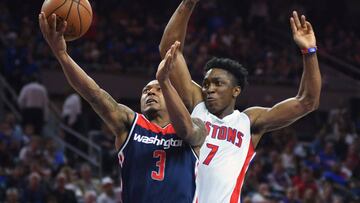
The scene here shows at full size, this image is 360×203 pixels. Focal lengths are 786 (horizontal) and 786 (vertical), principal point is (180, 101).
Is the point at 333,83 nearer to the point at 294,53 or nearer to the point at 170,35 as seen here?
the point at 294,53

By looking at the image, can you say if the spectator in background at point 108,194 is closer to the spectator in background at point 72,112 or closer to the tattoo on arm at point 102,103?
the spectator in background at point 72,112

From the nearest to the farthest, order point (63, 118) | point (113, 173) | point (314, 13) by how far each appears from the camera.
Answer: point (113, 173)
point (63, 118)
point (314, 13)

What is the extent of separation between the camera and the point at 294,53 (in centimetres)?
2072

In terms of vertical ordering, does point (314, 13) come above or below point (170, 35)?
below

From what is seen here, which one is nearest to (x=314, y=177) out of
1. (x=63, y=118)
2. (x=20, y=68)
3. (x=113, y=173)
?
(x=113, y=173)

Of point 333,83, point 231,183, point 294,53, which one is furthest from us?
point 294,53

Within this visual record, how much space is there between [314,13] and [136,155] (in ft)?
59.8

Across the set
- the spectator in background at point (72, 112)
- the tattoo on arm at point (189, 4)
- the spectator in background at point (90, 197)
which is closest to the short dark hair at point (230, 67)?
the tattoo on arm at point (189, 4)

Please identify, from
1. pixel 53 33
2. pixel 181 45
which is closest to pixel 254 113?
pixel 181 45

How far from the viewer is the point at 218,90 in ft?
20.2

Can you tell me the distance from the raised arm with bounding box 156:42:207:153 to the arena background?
231 inches

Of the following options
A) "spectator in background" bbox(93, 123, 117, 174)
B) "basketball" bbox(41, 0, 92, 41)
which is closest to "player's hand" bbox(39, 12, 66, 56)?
"basketball" bbox(41, 0, 92, 41)

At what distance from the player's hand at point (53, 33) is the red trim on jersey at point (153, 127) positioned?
753 millimetres

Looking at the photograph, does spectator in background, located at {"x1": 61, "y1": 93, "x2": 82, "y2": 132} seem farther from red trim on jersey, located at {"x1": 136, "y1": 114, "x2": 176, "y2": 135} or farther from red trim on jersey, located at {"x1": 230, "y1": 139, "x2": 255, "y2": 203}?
red trim on jersey, located at {"x1": 136, "y1": 114, "x2": 176, "y2": 135}
